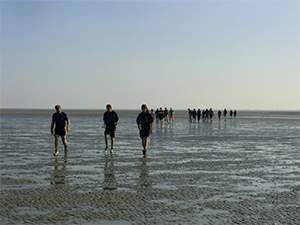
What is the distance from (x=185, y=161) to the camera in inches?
513

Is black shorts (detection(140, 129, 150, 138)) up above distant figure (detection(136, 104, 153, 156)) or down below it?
below

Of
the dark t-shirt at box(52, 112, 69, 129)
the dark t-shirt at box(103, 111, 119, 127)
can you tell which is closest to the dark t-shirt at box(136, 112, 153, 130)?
the dark t-shirt at box(103, 111, 119, 127)

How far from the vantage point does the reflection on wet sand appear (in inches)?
347

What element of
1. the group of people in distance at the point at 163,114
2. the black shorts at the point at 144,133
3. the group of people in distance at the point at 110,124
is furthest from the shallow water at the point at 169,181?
the group of people in distance at the point at 163,114

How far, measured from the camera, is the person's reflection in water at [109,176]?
28.9 feet

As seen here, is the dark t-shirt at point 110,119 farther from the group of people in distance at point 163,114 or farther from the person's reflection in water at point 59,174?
the group of people in distance at point 163,114

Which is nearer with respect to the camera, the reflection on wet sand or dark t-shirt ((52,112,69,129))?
the reflection on wet sand

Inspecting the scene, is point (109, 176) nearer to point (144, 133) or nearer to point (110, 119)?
point (144, 133)

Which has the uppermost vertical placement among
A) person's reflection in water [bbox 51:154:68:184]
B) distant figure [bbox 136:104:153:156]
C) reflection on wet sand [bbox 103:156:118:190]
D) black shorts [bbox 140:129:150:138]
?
distant figure [bbox 136:104:153:156]

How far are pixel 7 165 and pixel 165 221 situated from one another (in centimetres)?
723

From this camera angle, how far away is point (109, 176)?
10.1 metres

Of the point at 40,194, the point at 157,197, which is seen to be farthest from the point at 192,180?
the point at 40,194

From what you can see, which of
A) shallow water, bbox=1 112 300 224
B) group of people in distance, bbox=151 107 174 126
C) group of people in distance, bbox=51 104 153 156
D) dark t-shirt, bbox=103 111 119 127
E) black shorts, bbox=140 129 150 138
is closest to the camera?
shallow water, bbox=1 112 300 224

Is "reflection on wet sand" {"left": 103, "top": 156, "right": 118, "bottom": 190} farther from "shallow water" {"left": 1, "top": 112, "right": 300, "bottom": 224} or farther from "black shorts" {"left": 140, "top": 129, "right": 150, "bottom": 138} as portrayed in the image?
"black shorts" {"left": 140, "top": 129, "right": 150, "bottom": 138}
